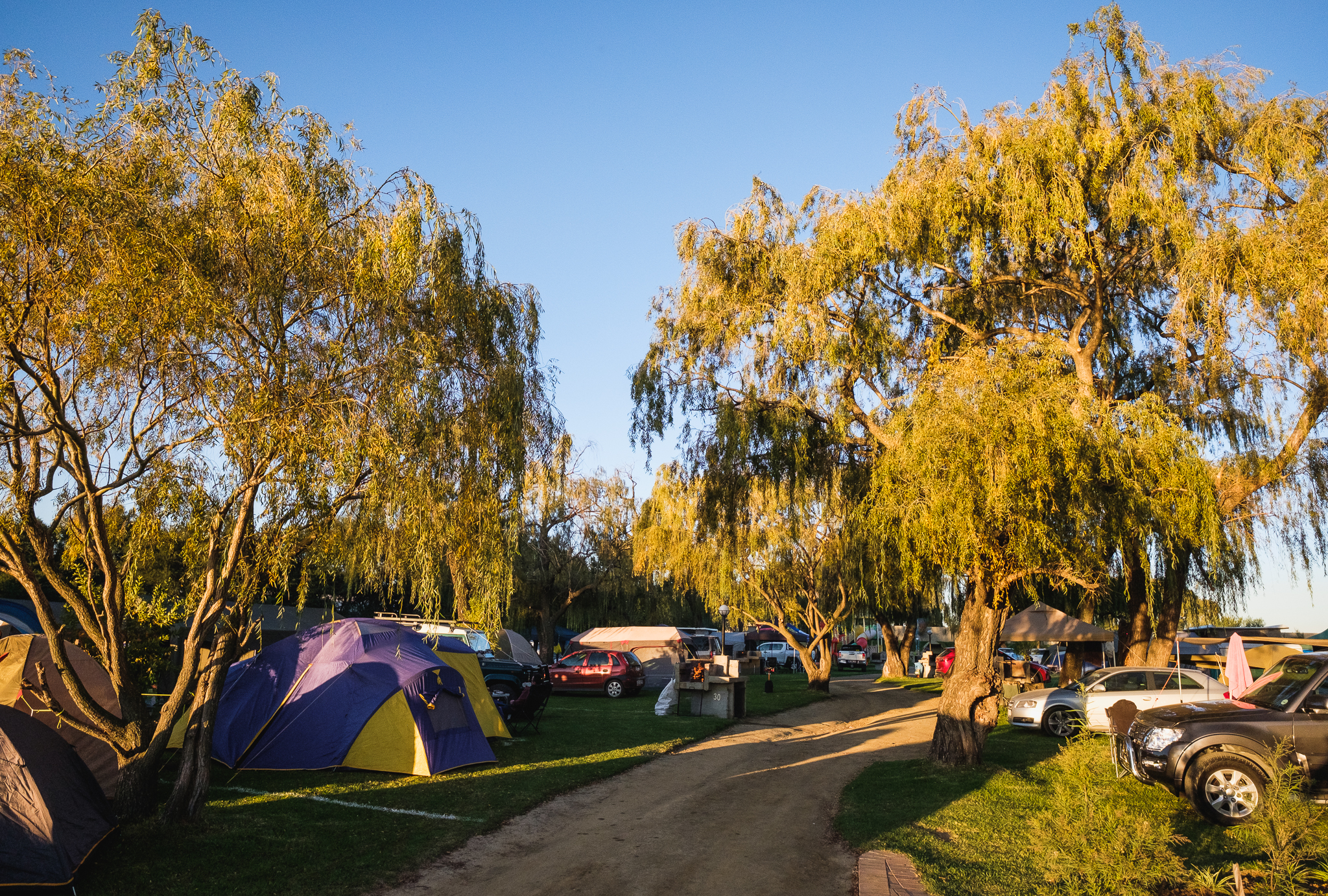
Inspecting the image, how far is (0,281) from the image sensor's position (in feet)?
20.6

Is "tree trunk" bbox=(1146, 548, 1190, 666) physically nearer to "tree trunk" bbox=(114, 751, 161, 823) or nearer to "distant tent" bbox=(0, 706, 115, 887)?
"tree trunk" bbox=(114, 751, 161, 823)

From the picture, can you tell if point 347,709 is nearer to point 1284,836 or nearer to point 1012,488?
point 1012,488

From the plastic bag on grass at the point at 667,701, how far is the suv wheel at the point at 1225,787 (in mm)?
12397

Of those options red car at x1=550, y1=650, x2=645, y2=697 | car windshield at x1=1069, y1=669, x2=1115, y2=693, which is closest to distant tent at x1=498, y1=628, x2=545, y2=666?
red car at x1=550, y1=650, x2=645, y2=697

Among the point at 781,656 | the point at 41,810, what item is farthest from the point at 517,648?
the point at 781,656

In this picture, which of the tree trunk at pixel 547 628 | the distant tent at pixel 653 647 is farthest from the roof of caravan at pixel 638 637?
the tree trunk at pixel 547 628

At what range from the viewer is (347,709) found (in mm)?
11273

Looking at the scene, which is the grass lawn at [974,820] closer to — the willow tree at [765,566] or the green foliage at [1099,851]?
the green foliage at [1099,851]

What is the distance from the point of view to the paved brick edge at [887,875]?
6254 mm

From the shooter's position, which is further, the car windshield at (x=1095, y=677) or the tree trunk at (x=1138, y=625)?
the tree trunk at (x=1138, y=625)

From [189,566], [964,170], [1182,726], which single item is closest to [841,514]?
[964,170]

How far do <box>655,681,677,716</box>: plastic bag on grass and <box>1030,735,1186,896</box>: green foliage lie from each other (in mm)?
13285

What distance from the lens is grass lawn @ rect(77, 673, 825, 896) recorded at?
257 inches

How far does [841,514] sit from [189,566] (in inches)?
424
